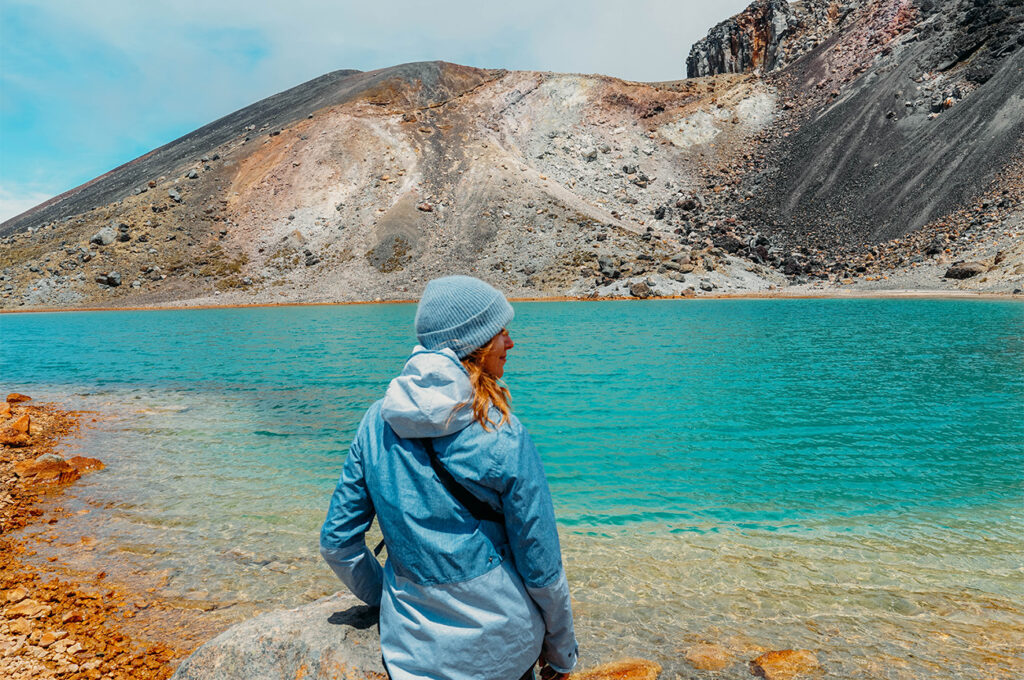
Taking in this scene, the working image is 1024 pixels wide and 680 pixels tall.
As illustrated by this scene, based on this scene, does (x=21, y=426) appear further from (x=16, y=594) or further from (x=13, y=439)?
(x=16, y=594)

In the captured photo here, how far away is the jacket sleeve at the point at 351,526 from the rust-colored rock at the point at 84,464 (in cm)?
1033

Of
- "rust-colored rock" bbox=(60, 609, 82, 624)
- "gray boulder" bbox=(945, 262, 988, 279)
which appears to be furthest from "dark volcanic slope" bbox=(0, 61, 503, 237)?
"rust-colored rock" bbox=(60, 609, 82, 624)

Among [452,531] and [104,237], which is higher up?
[104,237]

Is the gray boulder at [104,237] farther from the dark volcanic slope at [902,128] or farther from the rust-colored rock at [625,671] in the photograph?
the rust-colored rock at [625,671]

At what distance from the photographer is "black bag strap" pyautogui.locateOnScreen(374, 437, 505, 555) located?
239cm

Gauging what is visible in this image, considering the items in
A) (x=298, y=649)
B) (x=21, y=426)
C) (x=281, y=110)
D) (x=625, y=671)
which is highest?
(x=281, y=110)

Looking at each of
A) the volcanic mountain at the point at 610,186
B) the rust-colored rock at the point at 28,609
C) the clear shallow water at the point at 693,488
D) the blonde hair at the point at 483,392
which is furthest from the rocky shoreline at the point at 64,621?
the volcanic mountain at the point at 610,186

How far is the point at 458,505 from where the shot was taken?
2.42 meters

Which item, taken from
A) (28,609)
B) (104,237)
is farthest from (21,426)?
(104,237)

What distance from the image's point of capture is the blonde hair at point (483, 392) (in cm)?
234

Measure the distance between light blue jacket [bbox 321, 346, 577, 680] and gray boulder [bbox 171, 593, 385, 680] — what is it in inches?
13.2

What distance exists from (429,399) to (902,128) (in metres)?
89.7

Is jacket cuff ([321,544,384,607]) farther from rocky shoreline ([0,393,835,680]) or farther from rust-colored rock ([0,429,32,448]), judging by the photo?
rust-colored rock ([0,429,32,448])

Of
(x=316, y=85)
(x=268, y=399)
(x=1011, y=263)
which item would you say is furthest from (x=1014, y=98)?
(x=316, y=85)
